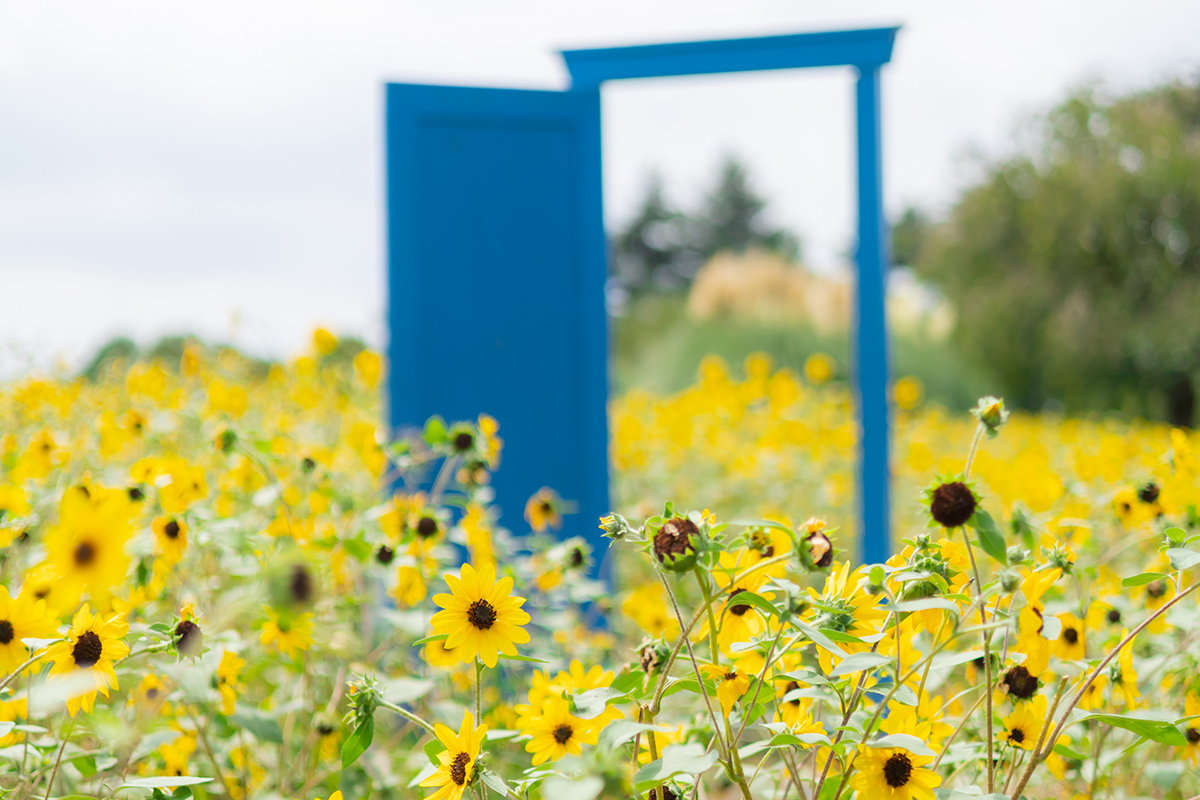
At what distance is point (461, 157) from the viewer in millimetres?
2381

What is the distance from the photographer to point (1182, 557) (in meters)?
0.78

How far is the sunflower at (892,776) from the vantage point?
77 centimetres

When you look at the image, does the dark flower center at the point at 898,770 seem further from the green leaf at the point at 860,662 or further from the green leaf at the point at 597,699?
the green leaf at the point at 597,699

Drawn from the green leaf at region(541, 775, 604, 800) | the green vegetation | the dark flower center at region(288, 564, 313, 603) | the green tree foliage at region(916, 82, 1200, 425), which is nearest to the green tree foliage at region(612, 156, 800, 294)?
the green tree foliage at region(916, 82, 1200, 425)

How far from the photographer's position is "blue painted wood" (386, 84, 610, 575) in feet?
7.70

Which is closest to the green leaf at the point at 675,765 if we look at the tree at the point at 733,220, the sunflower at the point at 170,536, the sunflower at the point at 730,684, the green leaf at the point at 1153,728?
the sunflower at the point at 730,684

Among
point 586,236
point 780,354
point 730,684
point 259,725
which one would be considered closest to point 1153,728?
point 730,684

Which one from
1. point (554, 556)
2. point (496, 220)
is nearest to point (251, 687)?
point (554, 556)

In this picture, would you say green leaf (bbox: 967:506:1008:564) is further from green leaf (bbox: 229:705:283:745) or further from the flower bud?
green leaf (bbox: 229:705:283:745)

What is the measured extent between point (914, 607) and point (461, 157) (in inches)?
79.6

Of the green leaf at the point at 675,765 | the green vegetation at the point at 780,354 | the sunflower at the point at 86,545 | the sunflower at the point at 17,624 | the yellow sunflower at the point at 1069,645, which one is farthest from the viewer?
the green vegetation at the point at 780,354

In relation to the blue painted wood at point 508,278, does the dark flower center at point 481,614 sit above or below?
below

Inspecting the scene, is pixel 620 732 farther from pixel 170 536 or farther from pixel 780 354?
pixel 780 354

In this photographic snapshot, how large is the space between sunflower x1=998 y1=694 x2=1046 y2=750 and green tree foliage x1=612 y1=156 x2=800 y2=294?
88.9 ft
